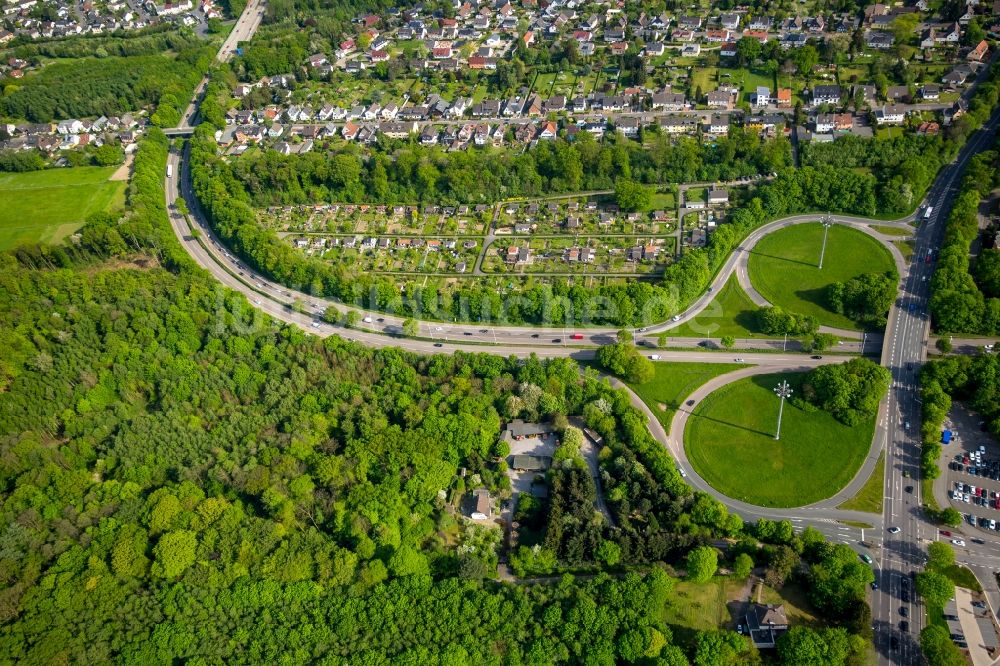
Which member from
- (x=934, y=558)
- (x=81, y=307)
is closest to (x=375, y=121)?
(x=81, y=307)

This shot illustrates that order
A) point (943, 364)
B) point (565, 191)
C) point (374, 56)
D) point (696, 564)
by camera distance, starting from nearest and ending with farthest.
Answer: point (696, 564)
point (943, 364)
point (565, 191)
point (374, 56)

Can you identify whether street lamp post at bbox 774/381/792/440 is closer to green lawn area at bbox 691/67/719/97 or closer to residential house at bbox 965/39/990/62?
green lawn area at bbox 691/67/719/97

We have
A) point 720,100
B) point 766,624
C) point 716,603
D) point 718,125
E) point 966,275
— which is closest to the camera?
point 766,624

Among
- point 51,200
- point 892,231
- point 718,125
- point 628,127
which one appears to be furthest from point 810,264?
point 51,200

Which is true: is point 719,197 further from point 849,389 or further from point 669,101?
point 849,389

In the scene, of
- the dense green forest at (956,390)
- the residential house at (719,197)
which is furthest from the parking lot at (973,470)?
the residential house at (719,197)

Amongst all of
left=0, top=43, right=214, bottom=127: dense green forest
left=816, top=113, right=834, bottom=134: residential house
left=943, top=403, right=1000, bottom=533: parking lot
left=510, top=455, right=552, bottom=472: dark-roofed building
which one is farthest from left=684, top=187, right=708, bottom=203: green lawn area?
left=0, top=43, right=214, bottom=127: dense green forest

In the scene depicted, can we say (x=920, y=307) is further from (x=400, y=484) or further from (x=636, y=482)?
(x=400, y=484)
